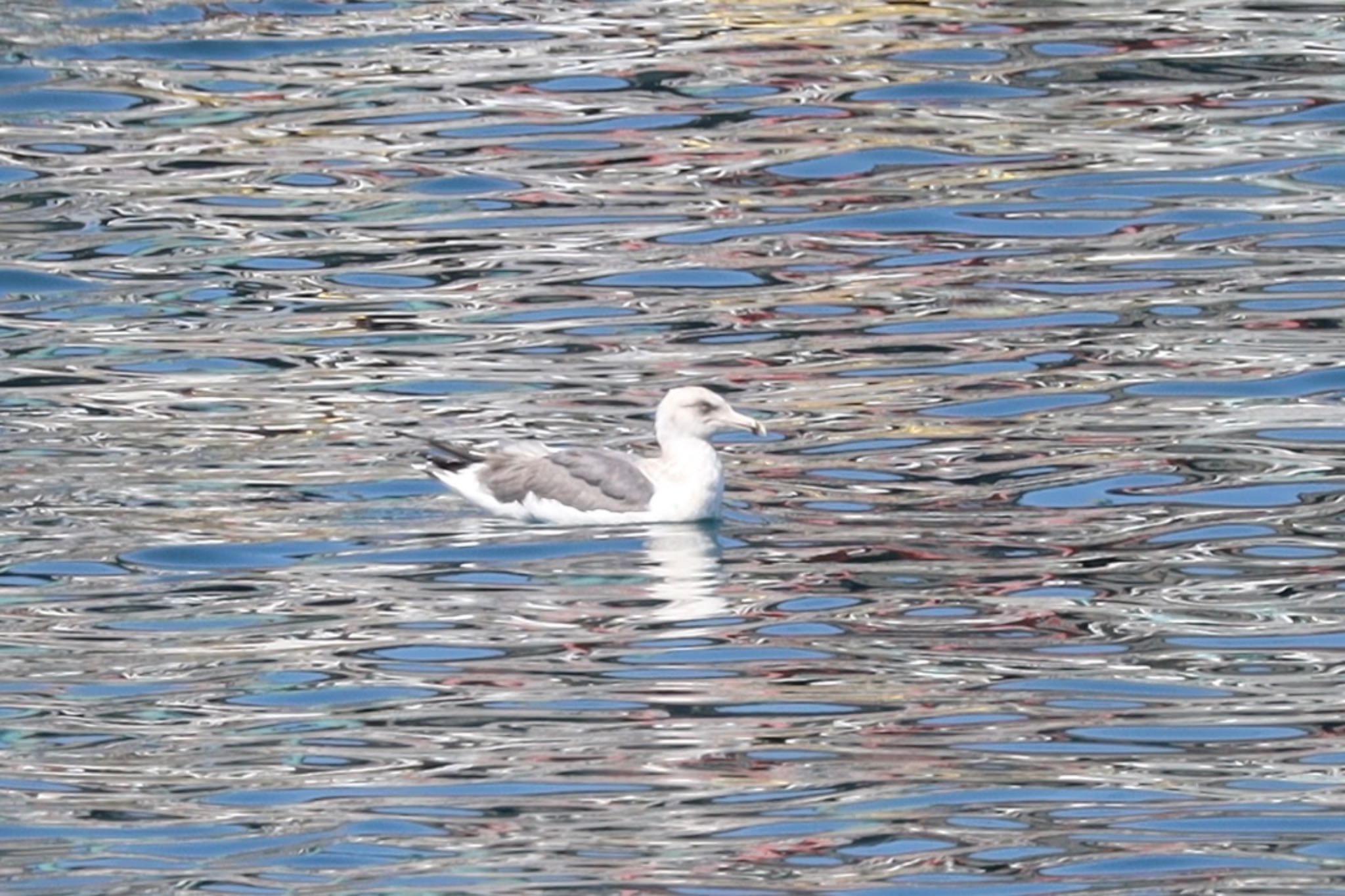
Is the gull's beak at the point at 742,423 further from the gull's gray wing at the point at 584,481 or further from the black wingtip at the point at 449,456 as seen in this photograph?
the black wingtip at the point at 449,456

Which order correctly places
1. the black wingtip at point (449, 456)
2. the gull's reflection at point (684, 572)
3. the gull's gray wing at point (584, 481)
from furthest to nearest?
the black wingtip at point (449, 456) < the gull's gray wing at point (584, 481) < the gull's reflection at point (684, 572)

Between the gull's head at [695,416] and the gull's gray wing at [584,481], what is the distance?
22cm

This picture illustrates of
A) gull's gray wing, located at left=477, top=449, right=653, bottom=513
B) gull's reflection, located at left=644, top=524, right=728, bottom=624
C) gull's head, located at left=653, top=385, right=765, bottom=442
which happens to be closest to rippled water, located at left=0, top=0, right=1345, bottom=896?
gull's reflection, located at left=644, top=524, right=728, bottom=624

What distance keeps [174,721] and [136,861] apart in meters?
1.29

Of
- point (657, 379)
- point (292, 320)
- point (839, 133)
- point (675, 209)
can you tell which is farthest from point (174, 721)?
point (839, 133)

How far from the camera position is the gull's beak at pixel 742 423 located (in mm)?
12094

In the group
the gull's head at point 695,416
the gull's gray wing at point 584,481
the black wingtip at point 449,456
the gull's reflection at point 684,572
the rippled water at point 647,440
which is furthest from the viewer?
the black wingtip at point 449,456

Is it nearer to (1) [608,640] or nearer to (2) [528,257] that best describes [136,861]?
(1) [608,640]

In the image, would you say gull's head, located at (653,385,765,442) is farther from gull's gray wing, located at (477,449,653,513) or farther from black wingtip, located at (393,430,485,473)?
black wingtip, located at (393,430,485,473)

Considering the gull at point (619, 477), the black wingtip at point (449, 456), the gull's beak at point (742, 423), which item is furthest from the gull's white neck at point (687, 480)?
the black wingtip at point (449, 456)

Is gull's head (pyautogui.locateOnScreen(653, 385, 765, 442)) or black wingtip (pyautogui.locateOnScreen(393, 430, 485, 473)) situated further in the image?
black wingtip (pyautogui.locateOnScreen(393, 430, 485, 473))

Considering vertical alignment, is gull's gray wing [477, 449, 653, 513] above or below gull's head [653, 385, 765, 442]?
below

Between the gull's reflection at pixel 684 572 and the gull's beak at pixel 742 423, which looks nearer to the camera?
the gull's reflection at pixel 684 572

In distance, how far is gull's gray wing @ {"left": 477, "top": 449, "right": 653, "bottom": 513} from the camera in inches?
476
